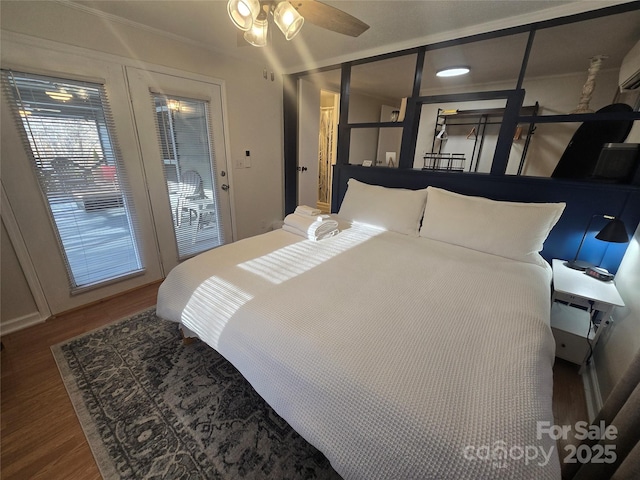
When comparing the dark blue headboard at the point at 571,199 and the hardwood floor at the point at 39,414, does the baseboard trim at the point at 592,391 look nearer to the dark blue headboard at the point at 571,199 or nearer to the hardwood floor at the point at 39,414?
the dark blue headboard at the point at 571,199

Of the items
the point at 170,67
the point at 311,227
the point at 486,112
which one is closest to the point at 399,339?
the point at 311,227

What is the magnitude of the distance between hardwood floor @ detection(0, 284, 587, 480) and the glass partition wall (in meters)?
1.47

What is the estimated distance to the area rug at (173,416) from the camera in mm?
1085

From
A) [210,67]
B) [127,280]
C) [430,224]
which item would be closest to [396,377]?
[430,224]

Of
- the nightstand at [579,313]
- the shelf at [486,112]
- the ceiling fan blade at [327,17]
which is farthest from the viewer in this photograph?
the shelf at [486,112]

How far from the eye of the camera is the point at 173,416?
128cm

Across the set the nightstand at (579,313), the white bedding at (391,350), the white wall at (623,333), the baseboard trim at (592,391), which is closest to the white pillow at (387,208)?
the white bedding at (391,350)

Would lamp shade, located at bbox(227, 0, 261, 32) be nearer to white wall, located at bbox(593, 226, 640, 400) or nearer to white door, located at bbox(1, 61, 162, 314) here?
white door, located at bbox(1, 61, 162, 314)

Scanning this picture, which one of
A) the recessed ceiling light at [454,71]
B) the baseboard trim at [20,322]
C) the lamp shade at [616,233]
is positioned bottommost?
the baseboard trim at [20,322]

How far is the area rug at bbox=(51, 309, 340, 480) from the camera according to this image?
42.7 inches

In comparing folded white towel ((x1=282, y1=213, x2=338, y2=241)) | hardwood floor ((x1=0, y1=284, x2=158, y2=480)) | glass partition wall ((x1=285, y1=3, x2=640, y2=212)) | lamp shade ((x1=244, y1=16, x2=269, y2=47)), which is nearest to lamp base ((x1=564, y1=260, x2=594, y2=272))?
glass partition wall ((x1=285, y1=3, x2=640, y2=212))

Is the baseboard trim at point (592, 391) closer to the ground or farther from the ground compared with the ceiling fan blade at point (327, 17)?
closer to the ground

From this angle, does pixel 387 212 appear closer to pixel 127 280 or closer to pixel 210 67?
pixel 210 67

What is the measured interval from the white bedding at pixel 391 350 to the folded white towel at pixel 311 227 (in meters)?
0.36
